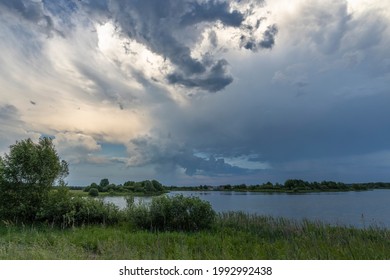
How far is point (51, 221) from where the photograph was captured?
21.6 metres

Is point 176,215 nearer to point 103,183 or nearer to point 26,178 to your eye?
point 26,178

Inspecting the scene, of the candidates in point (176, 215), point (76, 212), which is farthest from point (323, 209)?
point (76, 212)

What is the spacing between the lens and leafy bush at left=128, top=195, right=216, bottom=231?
66.0ft

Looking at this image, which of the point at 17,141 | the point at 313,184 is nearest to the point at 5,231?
the point at 17,141

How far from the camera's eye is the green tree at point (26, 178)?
2214cm

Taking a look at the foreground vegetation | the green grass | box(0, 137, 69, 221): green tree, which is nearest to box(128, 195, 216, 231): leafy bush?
the foreground vegetation

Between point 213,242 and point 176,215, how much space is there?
618 centimetres

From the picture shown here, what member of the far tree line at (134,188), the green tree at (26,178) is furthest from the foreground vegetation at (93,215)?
the far tree line at (134,188)

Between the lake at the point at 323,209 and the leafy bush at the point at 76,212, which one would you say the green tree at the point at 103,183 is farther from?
the leafy bush at the point at 76,212

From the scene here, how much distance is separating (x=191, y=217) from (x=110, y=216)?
584 centimetres

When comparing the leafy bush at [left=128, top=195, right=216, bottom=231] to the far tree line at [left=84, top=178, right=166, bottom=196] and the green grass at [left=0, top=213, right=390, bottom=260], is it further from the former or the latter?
the far tree line at [left=84, top=178, right=166, bottom=196]

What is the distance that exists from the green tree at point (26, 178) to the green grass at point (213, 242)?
2.02 meters
